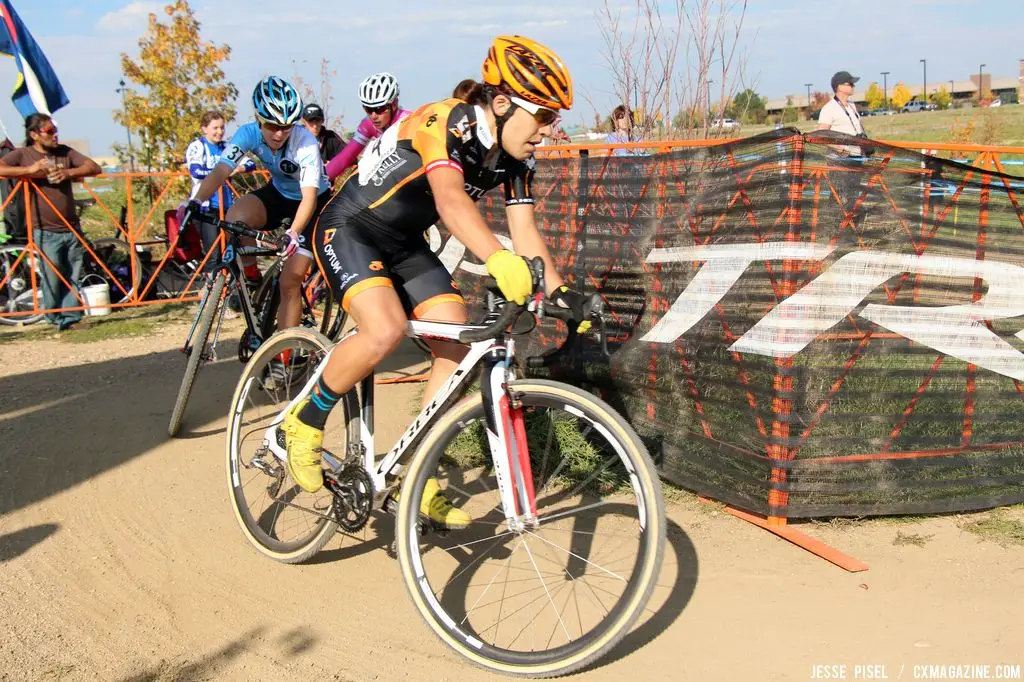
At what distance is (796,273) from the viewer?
13.5 ft

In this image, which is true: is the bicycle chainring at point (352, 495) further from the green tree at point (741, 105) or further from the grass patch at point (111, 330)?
the grass patch at point (111, 330)

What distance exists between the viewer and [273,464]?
14.1ft

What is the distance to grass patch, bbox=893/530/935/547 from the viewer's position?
13.5ft

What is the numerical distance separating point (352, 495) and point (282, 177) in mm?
3414

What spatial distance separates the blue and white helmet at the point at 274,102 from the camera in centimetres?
580

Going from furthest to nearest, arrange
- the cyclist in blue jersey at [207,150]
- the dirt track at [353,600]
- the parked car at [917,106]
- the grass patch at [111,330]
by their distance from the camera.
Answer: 1. the parked car at [917,106]
2. the grass patch at [111,330]
3. the cyclist in blue jersey at [207,150]
4. the dirt track at [353,600]

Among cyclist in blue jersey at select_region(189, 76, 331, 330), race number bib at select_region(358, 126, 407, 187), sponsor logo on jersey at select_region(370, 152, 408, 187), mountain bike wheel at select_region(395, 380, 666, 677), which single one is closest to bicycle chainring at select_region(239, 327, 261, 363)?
cyclist in blue jersey at select_region(189, 76, 331, 330)

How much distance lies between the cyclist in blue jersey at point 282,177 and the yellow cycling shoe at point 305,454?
1890 mm

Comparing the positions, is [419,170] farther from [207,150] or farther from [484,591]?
[207,150]

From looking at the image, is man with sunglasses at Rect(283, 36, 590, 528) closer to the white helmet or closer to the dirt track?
the dirt track

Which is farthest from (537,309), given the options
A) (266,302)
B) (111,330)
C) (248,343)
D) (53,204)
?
(53,204)

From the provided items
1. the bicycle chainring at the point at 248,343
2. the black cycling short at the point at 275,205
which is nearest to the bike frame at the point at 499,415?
the bicycle chainring at the point at 248,343

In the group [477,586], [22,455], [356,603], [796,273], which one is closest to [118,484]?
[22,455]

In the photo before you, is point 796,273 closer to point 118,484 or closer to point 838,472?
point 838,472
